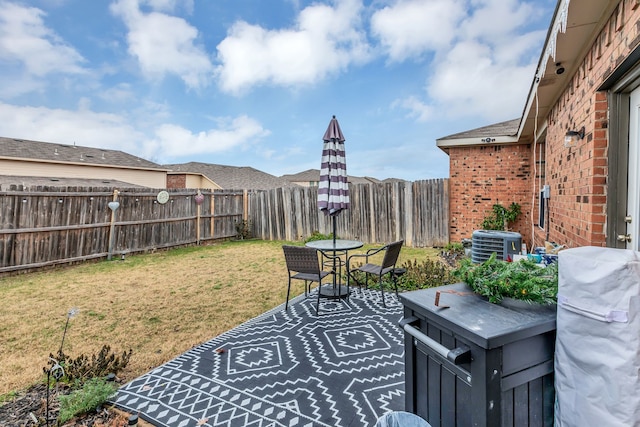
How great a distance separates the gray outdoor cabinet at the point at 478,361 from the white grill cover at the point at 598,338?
0.31 feet

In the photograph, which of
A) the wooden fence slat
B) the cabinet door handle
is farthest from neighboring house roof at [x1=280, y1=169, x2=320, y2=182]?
the cabinet door handle

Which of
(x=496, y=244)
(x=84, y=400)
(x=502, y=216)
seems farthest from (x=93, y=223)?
(x=502, y=216)

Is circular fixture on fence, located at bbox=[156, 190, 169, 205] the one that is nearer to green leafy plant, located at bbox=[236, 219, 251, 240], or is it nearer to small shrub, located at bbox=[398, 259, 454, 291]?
green leafy plant, located at bbox=[236, 219, 251, 240]

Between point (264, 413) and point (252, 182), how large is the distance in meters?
22.5

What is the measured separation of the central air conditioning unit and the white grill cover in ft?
9.26

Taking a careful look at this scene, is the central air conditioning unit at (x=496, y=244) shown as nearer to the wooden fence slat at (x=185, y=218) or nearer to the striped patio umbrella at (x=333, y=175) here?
the striped patio umbrella at (x=333, y=175)

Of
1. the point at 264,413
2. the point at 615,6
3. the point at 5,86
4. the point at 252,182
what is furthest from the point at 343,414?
the point at 252,182

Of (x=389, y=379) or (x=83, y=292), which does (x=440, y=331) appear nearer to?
(x=389, y=379)

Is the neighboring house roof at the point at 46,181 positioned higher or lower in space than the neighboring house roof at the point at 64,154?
lower

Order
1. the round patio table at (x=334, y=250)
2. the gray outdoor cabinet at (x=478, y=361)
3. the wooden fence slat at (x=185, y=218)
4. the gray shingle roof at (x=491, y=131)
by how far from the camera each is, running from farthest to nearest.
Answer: the gray shingle roof at (x=491, y=131)
the wooden fence slat at (x=185, y=218)
the round patio table at (x=334, y=250)
the gray outdoor cabinet at (x=478, y=361)

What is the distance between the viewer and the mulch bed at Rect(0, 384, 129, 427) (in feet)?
6.86

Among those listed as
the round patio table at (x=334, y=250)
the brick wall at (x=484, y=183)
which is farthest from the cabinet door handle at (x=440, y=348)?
the brick wall at (x=484, y=183)

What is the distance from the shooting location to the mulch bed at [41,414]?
6.86 feet

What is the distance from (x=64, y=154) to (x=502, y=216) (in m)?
18.9
